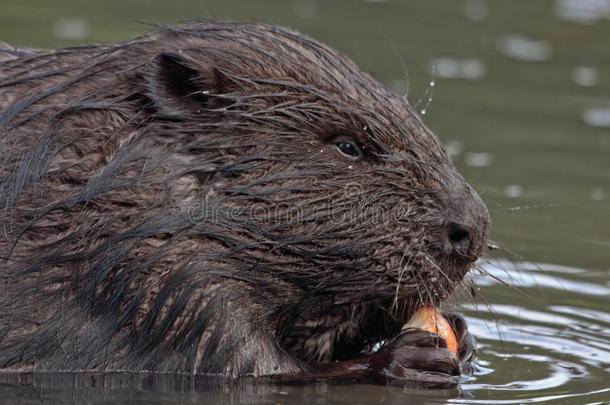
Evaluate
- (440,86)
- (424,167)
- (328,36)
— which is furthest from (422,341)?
(328,36)

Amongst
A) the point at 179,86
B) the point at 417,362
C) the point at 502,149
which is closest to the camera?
the point at 179,86

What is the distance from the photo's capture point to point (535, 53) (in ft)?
43.6

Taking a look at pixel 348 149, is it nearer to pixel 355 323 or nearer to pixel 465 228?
pixel 465 228

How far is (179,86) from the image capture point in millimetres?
5648

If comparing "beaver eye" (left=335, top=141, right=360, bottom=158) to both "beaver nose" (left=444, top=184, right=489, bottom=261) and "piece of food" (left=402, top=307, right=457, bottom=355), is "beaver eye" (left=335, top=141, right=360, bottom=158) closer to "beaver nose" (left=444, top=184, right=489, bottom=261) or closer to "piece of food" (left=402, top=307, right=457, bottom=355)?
"beaver nose" (left=444, top=184, right=489, bottom=261)

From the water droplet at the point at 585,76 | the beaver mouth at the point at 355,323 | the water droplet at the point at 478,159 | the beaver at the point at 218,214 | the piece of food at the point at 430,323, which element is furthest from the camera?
the water droplet at the point at 585,76

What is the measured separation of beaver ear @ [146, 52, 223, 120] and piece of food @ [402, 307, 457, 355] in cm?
131

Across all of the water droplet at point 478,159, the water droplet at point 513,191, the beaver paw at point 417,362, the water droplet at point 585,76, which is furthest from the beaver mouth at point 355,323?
the water droplet at point 585,76

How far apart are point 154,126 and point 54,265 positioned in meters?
0.72

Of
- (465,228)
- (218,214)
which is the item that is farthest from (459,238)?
(218,214)

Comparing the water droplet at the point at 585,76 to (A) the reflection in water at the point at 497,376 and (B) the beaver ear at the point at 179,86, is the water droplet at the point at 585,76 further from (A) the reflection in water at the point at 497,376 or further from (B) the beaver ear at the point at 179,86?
(B) the beaver ear at the point at 179,86

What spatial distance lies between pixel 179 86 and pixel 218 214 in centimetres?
58

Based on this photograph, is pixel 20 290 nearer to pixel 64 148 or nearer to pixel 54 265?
pixel 54 265

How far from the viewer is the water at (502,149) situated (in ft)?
18.6
